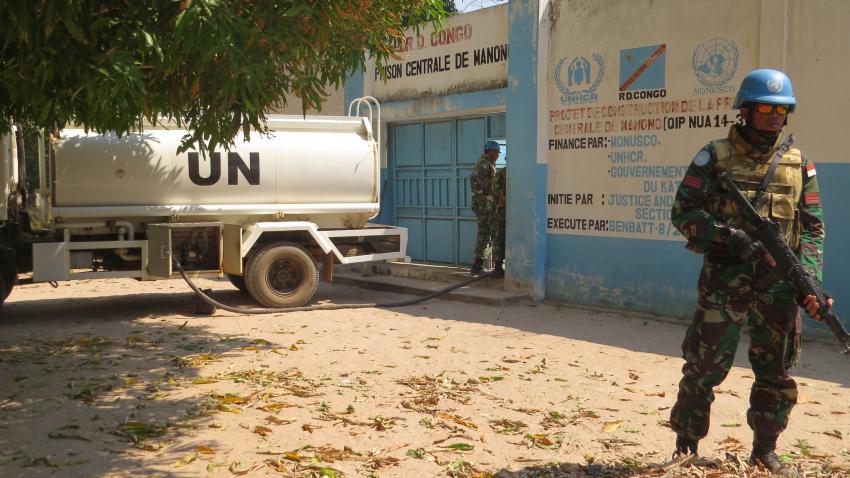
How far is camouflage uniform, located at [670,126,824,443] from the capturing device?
396 centimetres

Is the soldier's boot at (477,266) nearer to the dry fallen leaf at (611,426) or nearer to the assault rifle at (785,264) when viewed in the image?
the dry fallen leaf at (611,426)

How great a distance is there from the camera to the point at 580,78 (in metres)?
10.2

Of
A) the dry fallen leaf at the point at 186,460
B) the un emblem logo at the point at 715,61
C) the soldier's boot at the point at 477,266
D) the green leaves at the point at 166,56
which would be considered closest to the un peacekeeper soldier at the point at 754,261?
the green leaves at the point at 166,56

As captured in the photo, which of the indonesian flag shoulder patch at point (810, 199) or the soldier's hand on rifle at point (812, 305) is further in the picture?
the indonesian flag shoulder patch at point (810, 199)

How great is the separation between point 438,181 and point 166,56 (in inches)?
351

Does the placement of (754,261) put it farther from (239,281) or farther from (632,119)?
(239,281)

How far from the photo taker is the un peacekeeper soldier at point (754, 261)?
13.0ft

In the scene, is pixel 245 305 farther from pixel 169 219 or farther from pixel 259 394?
pixel 259 394

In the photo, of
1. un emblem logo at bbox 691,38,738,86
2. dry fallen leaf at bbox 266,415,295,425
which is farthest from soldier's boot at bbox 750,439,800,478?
un emblem logo at bbox 691,38,738,86

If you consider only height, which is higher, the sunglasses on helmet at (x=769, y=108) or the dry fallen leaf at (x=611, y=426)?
the sunglasses on helmet at (x=769, y=108)

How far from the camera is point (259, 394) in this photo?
6051 mm

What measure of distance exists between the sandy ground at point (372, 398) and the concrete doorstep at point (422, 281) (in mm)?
1125

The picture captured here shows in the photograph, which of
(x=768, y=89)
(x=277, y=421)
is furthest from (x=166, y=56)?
(x=768, y=89)

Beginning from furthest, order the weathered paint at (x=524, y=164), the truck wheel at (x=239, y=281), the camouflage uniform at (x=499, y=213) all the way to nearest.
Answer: the camouflage uniform at (x=499, y=213) → the truck wheel at (x=239, y=281) → the weathered paint at (x=524, y=164)
